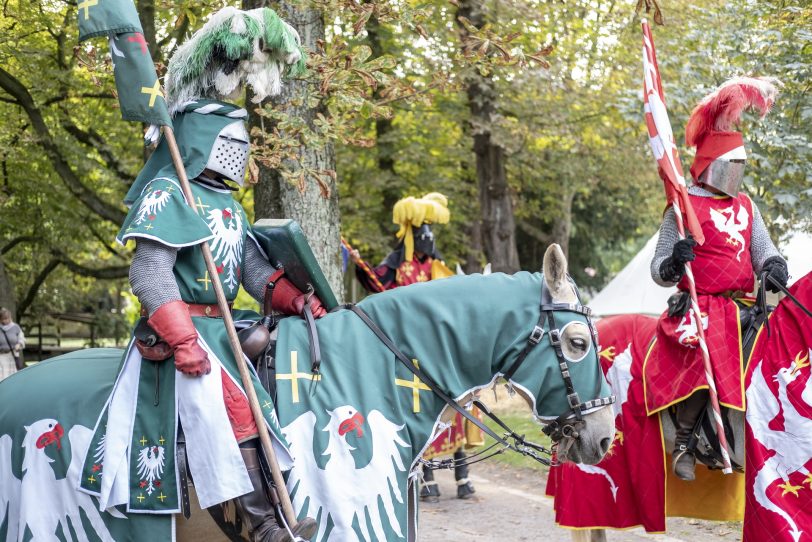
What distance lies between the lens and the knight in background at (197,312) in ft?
10.6

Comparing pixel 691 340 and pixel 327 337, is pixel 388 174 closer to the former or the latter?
pixel 691 340

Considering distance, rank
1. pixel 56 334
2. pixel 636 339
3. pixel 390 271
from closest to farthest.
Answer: pixel 636 339
pixel 390 271
pixel 56 334

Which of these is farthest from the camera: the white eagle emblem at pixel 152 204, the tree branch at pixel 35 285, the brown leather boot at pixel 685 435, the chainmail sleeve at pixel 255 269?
the tree branch at pixel 35 285

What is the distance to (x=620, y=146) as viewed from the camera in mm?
18516

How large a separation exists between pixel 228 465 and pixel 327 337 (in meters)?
0.59

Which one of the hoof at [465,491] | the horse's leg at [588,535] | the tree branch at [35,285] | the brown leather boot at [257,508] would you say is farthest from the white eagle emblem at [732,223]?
the tree branch at [35,285]

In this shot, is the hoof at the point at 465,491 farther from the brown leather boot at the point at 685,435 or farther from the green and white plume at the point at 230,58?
the green and white plume at the point at 230,58

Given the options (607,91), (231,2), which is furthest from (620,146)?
(231,2)

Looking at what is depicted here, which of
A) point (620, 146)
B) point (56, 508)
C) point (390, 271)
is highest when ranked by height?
point (620, 146)

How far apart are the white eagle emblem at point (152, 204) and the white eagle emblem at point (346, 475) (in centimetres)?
91

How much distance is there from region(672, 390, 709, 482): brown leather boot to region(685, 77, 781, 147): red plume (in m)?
1.50

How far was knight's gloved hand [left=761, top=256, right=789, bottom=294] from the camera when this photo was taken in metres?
4.82

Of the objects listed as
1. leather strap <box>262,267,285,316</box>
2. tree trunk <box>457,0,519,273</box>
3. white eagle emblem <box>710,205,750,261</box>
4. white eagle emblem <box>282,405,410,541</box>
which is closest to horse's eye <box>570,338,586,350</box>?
white eagle emblem <box>282,405,410,541</box>

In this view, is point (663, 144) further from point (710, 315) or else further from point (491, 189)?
point (491, 189)
